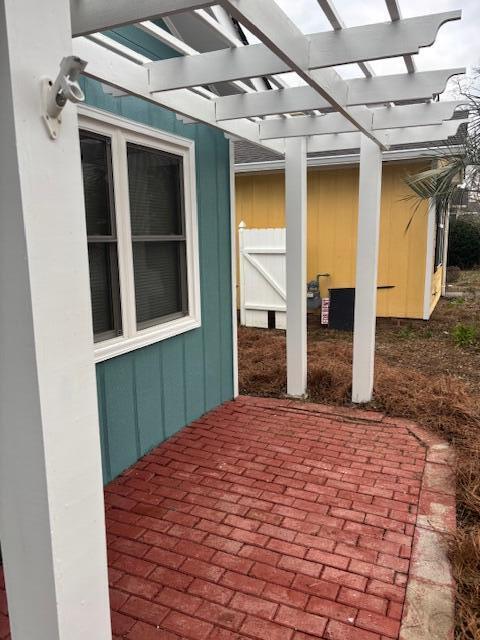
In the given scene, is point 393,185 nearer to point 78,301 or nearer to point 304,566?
point 304,566

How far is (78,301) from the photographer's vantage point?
1379 millimetres

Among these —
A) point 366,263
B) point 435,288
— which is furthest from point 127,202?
point 435,288

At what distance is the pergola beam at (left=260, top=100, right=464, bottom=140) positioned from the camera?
378 centimetres

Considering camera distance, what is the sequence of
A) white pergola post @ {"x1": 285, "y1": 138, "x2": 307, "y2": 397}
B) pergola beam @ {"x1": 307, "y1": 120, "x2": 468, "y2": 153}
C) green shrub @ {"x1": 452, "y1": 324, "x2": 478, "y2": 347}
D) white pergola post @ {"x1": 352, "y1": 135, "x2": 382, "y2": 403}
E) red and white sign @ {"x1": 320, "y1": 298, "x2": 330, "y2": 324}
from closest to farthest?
pergola beam @ {"x1": 307, "y1": 120, "x2": 468, "y2": 153}, white pergola post @ {"x1": 352, "y1": 135, "x2": 382, "y2": 403}, white pergola post @ {"x1": 285, "y1": 138, "x2": 307, "y2": 397}, green shrub @ {"x1": 452, "y1": 324, "x2": 478, "y2": 347}, red and white sign @ {"x1": 320, "y1": 298, "x2": 330, "y2": 324}

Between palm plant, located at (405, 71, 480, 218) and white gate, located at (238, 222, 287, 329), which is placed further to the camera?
white gate, located at (238, 222, 287, 329)

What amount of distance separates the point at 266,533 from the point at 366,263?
2.74 m

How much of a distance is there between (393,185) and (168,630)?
25.3 feet

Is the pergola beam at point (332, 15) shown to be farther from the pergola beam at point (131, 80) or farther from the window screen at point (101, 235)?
the window screen at point (101, 235)

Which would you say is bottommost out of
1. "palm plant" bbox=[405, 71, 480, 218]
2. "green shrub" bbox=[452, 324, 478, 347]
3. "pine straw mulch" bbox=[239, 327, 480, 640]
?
"pine straw mulch" bbox=[239, 327, 480, 640]

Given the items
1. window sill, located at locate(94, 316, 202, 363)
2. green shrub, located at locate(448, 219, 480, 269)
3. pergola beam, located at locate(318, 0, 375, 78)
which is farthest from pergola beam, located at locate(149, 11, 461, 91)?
green shrub, located at locate(448, 219, 480, 269)

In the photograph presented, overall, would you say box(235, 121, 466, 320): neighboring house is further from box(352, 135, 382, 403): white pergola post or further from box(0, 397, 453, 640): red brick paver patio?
box(0, 397, 453, 640): red brick paver patio

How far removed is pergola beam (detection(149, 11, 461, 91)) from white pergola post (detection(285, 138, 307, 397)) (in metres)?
2.19

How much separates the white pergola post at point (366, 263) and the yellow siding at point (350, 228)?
396 centimetres

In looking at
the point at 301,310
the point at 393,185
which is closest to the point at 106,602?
the point at 301,310
